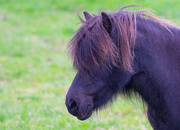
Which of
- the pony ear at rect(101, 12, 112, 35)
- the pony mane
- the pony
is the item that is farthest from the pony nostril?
the pony ear at rect(101, 12, 112, 35)

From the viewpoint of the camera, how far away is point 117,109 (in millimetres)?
5770

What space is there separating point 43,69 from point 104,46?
5954 millimetres

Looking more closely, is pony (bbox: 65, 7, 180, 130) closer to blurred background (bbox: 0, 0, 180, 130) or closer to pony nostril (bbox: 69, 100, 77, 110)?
pony nostril (bbox: 69, 100, 77, 110)

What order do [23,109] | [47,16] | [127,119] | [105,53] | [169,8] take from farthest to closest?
[47,16] < [169,8] < [23,109] < [127,119] < [105,53]

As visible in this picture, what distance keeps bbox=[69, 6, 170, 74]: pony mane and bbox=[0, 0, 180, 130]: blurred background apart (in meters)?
0.41

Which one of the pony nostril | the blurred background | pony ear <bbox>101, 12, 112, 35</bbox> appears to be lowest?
the blurred background

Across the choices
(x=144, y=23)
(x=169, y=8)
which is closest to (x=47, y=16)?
(x=169, y=8)

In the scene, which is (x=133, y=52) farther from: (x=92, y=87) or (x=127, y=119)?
(x=127, y=119)

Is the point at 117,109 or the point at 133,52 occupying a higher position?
the point at 133,52

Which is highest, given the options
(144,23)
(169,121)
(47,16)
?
(144,23)

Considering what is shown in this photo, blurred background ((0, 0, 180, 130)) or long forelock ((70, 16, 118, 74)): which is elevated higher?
long forelock ((70, 16, 118, 74))

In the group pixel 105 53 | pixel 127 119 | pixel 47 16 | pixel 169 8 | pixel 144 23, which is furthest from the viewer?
pixel 47 16

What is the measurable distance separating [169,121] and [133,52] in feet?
2.37

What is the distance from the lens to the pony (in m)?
2.88
